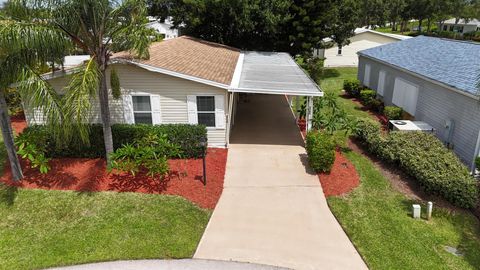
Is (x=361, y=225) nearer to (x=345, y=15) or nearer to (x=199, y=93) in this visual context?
(x=199, y=93)

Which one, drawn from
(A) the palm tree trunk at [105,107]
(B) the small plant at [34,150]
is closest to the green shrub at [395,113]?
(A) the palm tree trunk at [105,107]

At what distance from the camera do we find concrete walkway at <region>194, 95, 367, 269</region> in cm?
772

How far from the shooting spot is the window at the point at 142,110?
1249 centimetres

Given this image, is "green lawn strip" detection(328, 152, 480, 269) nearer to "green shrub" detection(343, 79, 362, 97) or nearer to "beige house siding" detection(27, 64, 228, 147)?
"beige house siding" detection(27, 64, 228, 147)

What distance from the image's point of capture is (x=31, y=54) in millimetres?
8844

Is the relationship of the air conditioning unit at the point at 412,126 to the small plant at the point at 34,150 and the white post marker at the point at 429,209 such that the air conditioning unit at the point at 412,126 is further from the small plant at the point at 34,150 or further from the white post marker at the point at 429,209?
the small plant at the point at 34,150

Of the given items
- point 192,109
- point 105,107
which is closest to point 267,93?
point 192,109

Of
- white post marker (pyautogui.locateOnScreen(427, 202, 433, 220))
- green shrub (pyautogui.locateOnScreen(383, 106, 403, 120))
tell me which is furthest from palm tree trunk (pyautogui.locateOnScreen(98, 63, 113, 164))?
green shrub (pyautogui.locateOnScreen(383, 106, 403, 120))

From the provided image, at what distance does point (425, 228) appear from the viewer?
28.9 feet

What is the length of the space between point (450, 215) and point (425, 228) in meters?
1.08

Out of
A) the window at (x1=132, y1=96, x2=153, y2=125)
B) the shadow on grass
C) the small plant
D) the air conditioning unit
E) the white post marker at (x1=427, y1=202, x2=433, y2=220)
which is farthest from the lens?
the air conditioning unit

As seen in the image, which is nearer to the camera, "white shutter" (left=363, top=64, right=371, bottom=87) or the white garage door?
the white garage door

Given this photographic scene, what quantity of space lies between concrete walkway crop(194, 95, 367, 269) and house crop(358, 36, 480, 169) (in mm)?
5573

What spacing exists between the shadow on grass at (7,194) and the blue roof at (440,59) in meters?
14.6
